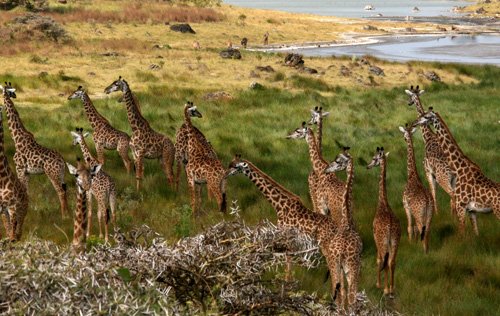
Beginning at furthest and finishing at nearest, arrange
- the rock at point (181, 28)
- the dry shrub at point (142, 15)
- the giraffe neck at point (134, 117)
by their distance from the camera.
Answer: the rock at point (181, 28) < the dry shrub at point (142, 15) < the giraffe neck at point (134, 117)

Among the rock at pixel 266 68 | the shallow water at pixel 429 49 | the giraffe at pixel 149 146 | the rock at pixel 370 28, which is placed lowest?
the rock at pixel 370 28

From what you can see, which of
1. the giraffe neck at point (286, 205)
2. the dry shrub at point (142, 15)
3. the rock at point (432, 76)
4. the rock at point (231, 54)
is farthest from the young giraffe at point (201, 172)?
the dry shrub at point (142, 15)

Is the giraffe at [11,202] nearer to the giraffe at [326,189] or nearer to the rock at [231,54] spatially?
the giraffe at [326,189]

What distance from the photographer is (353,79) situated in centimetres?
3553

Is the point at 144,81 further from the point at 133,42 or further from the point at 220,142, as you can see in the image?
the point at 133,42

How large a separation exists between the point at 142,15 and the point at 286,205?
5817cm

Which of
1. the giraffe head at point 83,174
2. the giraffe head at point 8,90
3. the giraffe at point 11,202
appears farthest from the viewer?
the giraffe head at point 8,90

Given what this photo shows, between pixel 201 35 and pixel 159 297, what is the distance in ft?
188

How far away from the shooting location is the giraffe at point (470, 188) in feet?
35.7

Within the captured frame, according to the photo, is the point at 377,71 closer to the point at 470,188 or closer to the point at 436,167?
the point at 436,167

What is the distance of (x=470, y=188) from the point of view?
11.2 metres

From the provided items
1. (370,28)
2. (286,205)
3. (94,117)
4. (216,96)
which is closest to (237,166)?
(286,205)

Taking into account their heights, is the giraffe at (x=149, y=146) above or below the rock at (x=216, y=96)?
above

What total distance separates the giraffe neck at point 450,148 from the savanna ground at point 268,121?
1.00m
